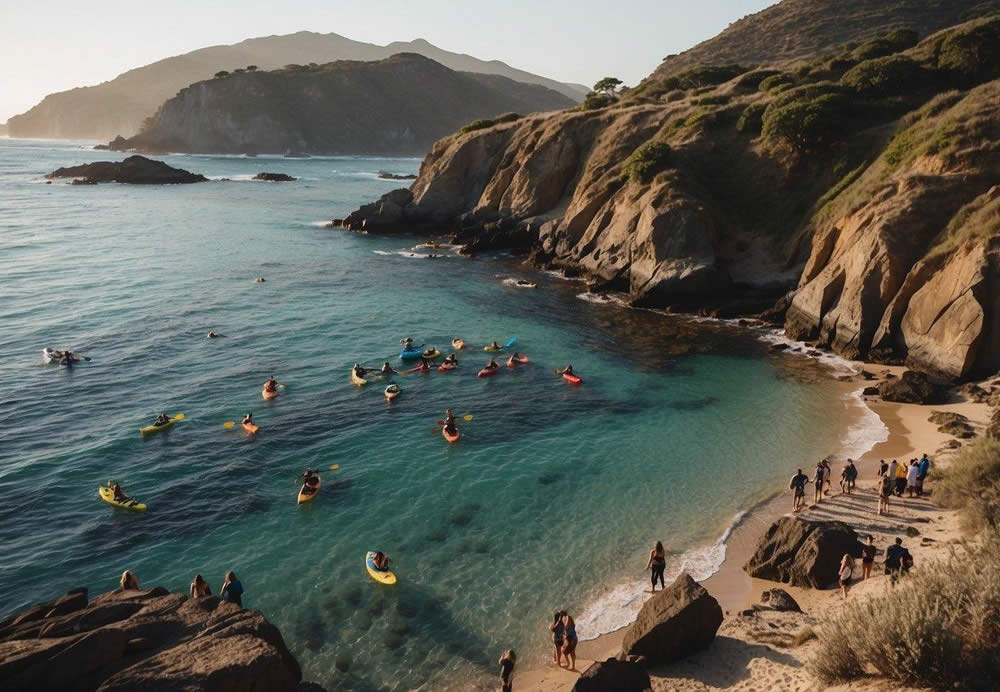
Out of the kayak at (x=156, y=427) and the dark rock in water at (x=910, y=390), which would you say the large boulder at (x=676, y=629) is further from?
the kayak at (x=156, y=427)

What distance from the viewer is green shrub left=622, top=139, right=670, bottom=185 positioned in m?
54.4

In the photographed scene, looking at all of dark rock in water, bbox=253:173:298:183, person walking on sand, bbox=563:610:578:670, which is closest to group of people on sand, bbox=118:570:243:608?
person walking on sand, bbox=563:610:578:670

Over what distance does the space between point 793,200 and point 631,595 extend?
42352 mm

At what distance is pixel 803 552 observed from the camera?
1875 cm

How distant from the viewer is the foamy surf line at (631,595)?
57.9 ft

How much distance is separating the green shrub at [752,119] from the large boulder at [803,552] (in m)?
46.7

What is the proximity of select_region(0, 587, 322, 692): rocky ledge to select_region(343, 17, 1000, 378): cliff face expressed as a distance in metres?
33.2

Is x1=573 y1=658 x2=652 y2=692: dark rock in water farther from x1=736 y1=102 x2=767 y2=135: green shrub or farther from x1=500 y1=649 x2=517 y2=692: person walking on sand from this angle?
x1=736 y1=102 x2=767 y2=135: green shrub

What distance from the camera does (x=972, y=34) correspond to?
53344 mm

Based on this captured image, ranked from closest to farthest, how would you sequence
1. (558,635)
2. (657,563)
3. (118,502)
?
(558,635) < (657,563) < (118,502)

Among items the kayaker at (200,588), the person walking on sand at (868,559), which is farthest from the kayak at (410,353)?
the person walking on sand at (868,559)

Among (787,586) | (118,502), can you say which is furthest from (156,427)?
(787,586)

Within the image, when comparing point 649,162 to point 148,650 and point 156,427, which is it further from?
point 148,650

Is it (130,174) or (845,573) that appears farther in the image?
(130,174)
